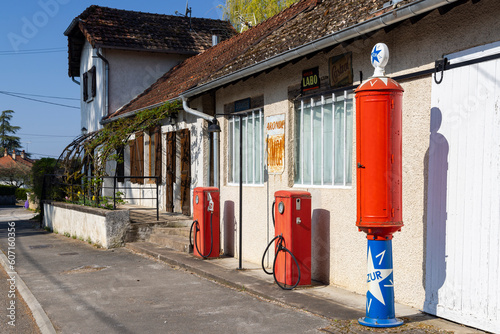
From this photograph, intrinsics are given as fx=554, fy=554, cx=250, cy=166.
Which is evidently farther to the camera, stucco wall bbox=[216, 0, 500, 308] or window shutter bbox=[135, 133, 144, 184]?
window shutter bbox=[135, 133, 144, 184]

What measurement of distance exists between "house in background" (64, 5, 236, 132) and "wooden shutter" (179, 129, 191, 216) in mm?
6214

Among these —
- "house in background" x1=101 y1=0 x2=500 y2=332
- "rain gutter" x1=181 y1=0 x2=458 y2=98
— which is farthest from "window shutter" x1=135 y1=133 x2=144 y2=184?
"rain gutter" x1=181 y1=0 x2=458 y2=98

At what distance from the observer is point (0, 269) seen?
10109mm

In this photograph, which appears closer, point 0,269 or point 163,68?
point 0,269

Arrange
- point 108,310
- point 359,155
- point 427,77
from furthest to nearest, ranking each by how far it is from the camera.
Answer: point 108,310
point 427,77
point 359,155

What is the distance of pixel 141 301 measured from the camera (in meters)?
7.08

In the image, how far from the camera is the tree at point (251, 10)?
29.8 meters

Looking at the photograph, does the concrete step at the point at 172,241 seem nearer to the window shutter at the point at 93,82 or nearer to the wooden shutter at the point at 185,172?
the wooden shutter at the point at 185,172

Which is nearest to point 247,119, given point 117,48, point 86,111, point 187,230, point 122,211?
point 187,230

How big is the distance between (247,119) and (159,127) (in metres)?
5.58

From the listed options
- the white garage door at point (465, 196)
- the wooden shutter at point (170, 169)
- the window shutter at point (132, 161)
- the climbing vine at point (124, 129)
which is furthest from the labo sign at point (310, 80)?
the window shutter at point (132, 161)

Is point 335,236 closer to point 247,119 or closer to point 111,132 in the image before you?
point 247,119

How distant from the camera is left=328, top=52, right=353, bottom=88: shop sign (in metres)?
7.21

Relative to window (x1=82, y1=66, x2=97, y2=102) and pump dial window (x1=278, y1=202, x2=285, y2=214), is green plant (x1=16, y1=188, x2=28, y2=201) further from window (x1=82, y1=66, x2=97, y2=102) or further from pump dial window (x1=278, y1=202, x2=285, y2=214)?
pump dial window (x1=278, y1=202, x2=285, y2=214)
